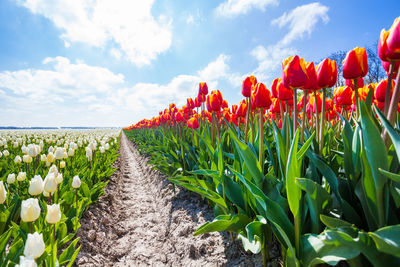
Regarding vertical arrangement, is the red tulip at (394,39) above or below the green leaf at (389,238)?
above

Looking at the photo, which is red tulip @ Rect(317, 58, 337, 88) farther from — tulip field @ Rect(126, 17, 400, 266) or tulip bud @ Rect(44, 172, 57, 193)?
tulip bud @ Rect(44, 172, 57, 193)

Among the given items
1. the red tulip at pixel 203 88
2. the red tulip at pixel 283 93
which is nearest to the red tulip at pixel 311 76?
the red tulip at pixel 283 93

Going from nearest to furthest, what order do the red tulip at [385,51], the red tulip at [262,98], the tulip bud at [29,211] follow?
the red tulip at [385,51]
the tulip bud at [29,211]
the red tulip at [262,98]

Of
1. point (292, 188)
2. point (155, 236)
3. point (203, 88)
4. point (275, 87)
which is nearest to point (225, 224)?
point (292, 188)

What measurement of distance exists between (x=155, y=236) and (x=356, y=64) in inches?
113

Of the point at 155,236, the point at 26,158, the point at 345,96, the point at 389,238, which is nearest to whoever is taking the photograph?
the point at 389,238

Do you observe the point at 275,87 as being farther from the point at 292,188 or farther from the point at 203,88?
the point at 203,88

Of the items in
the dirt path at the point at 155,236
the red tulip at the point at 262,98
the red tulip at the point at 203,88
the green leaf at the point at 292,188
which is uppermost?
the red tulip at the point at 203,88

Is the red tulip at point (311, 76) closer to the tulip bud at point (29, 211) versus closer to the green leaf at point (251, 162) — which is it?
the green leaf at point (251, 162)

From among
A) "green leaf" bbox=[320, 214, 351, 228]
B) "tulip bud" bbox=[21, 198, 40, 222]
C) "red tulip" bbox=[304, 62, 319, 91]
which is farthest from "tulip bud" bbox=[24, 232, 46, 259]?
"red tulip" bbox=[304, 62, 319, 91]

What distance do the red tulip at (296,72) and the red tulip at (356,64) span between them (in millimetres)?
246

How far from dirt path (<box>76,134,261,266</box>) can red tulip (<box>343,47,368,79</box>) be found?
4.90 feet

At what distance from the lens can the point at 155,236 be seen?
9.50ft

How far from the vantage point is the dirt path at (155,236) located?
2055 millimetres
